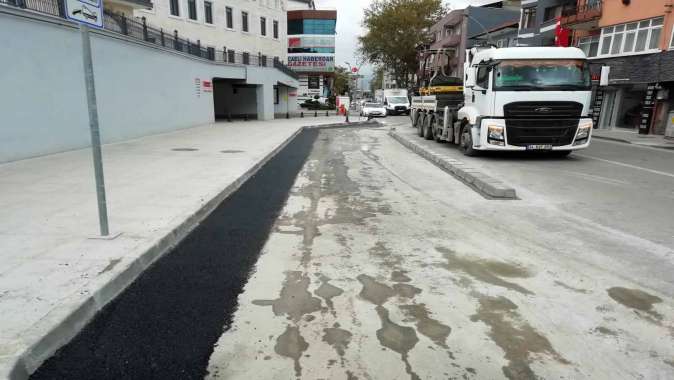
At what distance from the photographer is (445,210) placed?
7379mm

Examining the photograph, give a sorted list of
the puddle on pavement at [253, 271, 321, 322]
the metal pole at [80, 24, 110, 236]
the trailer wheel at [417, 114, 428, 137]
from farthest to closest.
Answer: the trailer wheel at [417, 114, 428, 137], the metal pole at [80, 24, 110, 236], the puddle on pavement at [253, 271, 321, 322]

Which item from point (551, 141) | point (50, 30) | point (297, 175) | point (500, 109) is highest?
point (50, 30)

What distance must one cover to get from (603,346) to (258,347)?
2606mm

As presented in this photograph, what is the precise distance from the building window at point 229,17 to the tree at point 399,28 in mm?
31709

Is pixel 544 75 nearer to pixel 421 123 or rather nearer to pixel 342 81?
pixel 421 123

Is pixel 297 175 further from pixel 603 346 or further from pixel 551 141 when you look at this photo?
pixel 603 346

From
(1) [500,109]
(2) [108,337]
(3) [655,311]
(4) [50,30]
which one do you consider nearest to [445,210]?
(3) [655,311]

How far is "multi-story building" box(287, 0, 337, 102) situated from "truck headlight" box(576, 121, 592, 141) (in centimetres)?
5838

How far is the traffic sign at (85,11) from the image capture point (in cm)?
437

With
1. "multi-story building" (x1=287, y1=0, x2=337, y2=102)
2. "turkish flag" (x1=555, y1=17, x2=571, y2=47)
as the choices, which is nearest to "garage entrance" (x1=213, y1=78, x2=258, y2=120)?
"turkish flag" (x1=555, y1=17, x2=571, y2=47)

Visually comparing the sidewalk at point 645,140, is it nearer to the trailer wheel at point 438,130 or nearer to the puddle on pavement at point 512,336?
the trailer wheel at point 438,130

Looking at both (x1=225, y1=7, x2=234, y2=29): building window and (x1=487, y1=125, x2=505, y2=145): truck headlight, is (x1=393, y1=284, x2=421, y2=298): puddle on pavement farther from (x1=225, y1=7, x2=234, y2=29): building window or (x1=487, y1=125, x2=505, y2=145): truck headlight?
(x1=225, y1=7, x2=234, y2=29): building window

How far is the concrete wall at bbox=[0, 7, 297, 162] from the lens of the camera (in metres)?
10.6

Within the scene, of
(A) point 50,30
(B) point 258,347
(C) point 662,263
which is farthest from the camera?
(A) point 50,30
